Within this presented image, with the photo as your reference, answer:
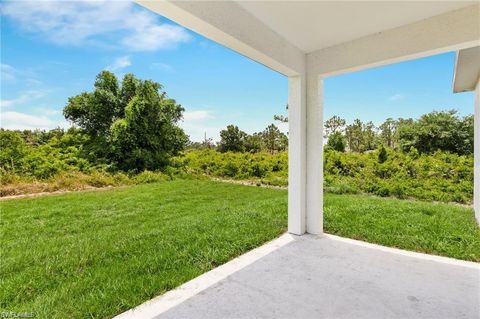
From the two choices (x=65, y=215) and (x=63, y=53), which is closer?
(x=65, y=215)

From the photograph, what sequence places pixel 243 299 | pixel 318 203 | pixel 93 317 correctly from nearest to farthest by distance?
pixel 93 317 → pixel 243 299 → pixel 318 203

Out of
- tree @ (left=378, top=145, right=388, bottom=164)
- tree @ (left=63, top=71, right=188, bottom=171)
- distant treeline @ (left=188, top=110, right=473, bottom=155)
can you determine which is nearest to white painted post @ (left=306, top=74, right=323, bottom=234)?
tree @ (left=378, top=145, right=388, bottom=164)

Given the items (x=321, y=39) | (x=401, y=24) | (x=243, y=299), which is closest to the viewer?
(x=243, y=299)

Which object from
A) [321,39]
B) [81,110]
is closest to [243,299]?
[321,39]

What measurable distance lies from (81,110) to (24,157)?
3023 millimetres

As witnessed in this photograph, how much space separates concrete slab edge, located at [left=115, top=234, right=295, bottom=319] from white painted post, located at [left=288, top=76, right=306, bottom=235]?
59 cm

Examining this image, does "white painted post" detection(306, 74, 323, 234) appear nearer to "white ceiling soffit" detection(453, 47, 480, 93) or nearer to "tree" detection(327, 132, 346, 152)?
"white ceiling soffit" detection(453, 47, 480, 93)

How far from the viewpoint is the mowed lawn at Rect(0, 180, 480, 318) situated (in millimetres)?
2182

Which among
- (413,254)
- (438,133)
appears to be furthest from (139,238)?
(438,133)

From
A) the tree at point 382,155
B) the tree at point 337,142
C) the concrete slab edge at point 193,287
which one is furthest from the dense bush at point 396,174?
the concrete slab edge at point 193,287

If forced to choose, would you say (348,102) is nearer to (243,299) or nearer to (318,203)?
(318,203)

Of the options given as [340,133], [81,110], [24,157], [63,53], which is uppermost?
[63,53]

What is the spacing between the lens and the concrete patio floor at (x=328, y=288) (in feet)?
→ 6.35

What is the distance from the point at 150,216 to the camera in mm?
5090
